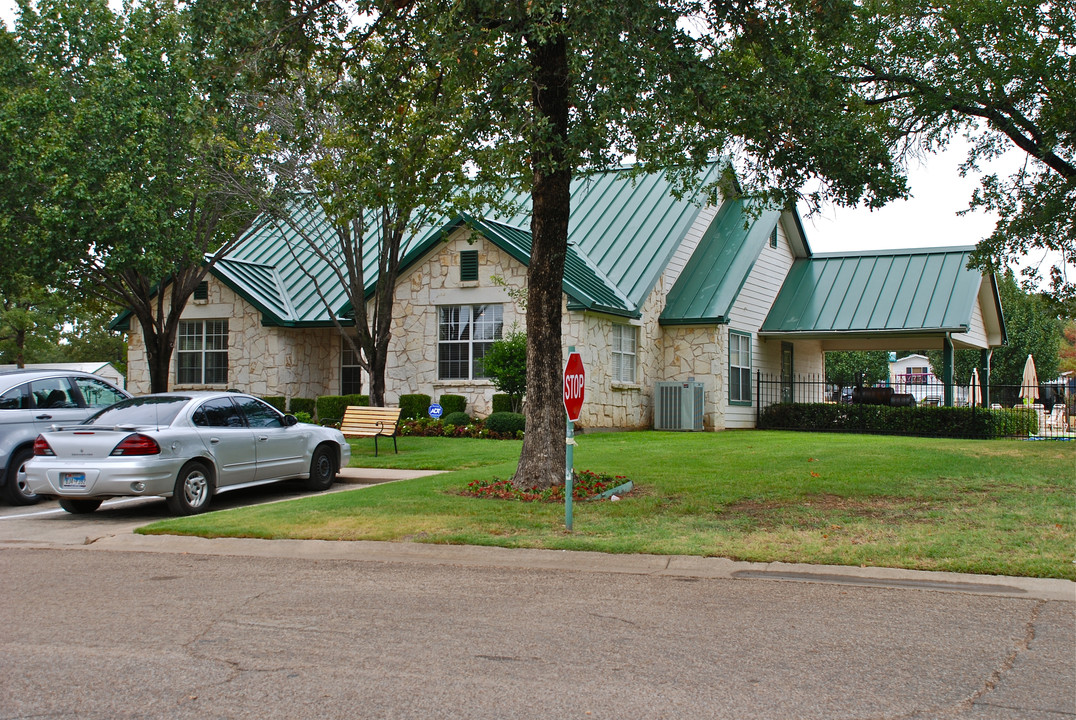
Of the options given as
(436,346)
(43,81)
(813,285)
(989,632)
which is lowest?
(989,632)

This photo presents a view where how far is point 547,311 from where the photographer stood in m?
11.7

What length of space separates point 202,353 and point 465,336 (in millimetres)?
9035

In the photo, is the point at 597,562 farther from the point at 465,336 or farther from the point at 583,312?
the point at 465,336

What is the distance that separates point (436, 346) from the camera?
78.6 ft

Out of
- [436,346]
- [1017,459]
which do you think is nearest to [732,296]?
[436,346]

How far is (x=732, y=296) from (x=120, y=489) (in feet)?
56.8

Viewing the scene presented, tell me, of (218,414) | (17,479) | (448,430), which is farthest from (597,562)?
(448,430)

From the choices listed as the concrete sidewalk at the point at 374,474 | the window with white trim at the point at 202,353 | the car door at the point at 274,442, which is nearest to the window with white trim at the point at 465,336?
the window with white trim at the point at 202,353

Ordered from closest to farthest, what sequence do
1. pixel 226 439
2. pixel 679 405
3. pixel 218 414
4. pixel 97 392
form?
1. pixel 226 439
2. pixel 218 414
3. pixel 97 392
4. pixel 679 405

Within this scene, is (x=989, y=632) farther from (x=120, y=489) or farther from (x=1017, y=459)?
(x=1017, y=459)

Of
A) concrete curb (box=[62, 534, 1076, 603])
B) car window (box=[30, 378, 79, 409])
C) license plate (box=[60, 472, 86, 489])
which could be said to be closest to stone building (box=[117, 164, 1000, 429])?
car window (box=[30, 378, 79, 409])

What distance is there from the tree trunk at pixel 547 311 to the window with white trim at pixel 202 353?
18.0m

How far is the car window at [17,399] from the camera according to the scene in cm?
1236

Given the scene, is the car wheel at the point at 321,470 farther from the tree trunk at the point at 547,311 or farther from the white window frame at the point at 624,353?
the white window frame at the point at 624,353
